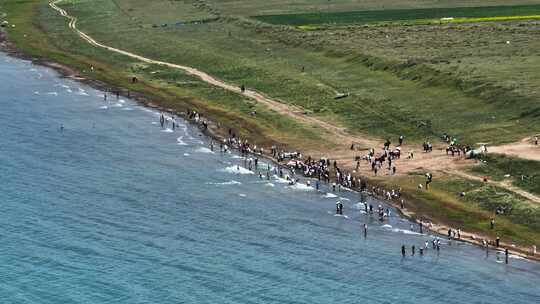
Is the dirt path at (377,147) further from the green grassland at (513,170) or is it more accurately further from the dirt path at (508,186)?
the green grassland at (513,170)

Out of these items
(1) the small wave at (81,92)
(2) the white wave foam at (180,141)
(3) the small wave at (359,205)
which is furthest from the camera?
(1) the small wave at (81,92)

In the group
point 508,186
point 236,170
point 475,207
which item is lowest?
point 236,170

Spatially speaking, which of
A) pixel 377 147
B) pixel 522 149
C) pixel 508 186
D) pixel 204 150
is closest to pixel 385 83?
pixel 377 147

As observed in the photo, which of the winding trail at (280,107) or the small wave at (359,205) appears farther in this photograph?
the winding trail at (280,107)

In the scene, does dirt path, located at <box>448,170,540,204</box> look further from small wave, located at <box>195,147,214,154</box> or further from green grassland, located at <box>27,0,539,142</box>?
small wave, located at <box>195,147,214,154</box>

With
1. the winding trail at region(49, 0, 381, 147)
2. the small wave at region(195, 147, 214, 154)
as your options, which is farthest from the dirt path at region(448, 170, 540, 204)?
the small wave at region(195, 147, 214, 154)

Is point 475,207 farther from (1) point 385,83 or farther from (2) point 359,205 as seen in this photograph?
(1) point 385,83

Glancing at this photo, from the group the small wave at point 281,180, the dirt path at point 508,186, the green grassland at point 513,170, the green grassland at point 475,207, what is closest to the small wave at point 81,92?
the small wave at point 281,180

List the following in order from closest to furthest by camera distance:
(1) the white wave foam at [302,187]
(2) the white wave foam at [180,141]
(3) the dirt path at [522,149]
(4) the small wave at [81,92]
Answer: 1. (3) the dirt path at [522,149]
2. (1) the white wave foam at [302,187]
3. (2) the white wave foam at [180,141]
4. (4) the small wave at [81,92]

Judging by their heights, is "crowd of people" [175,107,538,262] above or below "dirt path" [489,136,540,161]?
below
